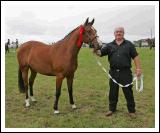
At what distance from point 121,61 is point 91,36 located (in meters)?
0.87

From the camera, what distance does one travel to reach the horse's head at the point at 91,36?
6.52 metres

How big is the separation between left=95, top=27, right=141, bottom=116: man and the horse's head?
187 millimetres

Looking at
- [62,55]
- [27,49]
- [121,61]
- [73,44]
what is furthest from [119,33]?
[27,49]

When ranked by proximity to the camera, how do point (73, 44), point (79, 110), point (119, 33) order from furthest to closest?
point (79, 110) < point (73, 44) < point (119, 33)

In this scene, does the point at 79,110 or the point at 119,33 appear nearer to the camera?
the point at 119,33

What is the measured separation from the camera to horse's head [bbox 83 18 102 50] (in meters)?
6.52

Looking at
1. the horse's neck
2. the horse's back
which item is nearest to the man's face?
the horse's neck

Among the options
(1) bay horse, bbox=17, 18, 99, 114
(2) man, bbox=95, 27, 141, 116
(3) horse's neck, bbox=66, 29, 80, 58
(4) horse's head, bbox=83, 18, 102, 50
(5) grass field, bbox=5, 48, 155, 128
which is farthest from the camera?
(3) horse's neck, bbox=66, 29, 80, 58

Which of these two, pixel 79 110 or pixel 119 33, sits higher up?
pixel 119 33

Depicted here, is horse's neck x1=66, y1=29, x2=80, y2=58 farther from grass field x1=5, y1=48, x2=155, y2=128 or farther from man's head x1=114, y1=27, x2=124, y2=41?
grass field x1=5, y1=48, x2=155, y2=128

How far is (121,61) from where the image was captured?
6391 millimetres

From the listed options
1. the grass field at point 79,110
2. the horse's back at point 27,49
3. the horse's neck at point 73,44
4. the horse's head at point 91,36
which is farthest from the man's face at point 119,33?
the horse's back at point 27,49

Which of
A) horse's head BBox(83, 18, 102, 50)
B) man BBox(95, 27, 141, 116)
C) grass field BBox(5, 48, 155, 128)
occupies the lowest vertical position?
grass field BBox(5, 48, 155, 128)

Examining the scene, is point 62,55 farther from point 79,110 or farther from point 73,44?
point 79,110
